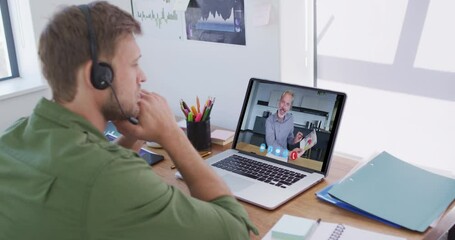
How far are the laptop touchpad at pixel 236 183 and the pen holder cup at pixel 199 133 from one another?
0.25m

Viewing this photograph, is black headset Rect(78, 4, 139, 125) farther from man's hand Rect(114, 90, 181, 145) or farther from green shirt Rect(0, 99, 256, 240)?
man's hand Rect(114, 90, 181, 145)

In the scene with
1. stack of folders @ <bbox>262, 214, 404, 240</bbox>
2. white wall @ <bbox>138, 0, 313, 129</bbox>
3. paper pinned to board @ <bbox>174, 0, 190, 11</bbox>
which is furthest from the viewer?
paper pinned to board @ <bbox>174, 0, 190, 11</bbox>

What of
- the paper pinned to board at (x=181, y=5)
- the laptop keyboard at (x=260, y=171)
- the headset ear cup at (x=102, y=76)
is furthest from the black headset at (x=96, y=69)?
the paper pinned to board at (x=181, y=5)

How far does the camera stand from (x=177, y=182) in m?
1.48

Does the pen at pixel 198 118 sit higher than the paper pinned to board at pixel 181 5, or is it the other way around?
the paper pinned to board at pixel 181 5

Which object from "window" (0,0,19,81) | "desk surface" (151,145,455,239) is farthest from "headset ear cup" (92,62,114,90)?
"window" (0,0,19,81)

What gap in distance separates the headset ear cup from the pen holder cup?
70 centimetres

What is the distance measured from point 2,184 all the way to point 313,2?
3.97 ft

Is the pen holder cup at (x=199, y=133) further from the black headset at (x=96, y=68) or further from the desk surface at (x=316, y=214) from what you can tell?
the black headset at (x=96, y=68)

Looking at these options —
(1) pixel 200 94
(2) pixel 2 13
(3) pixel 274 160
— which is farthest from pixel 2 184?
(2) pixel 2 13

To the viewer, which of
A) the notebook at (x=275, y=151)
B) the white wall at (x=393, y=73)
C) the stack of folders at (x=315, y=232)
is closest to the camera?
the stack of folders at (x=315, y=232)

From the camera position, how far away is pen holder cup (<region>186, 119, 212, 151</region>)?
1.69 metres

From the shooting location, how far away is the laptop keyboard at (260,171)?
1.43 meters

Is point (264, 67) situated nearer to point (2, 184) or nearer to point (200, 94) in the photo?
point (200, 94)
